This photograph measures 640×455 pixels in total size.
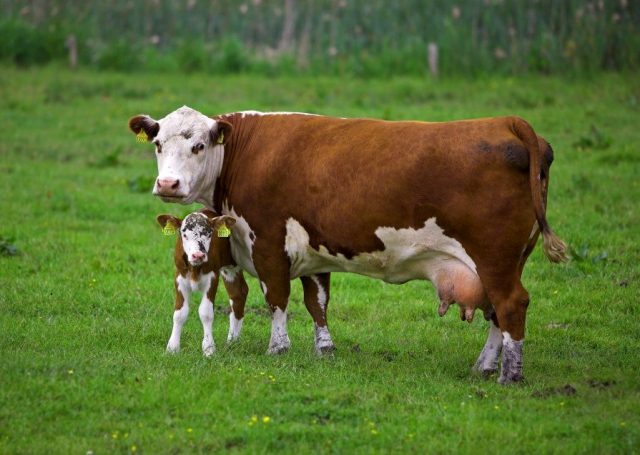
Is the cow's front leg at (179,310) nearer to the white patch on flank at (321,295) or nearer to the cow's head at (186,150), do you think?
the cow's head at (186,150)

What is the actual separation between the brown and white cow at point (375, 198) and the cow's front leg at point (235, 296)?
0.20 meters

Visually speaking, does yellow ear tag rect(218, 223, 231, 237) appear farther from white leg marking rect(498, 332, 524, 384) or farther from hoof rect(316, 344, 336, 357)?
white leg marking rect(498, 332, 524, 384)

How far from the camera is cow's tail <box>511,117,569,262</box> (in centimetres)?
797

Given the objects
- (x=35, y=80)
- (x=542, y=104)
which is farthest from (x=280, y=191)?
(x=35, y=80)

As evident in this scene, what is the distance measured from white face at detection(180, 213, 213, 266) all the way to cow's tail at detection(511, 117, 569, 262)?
251 centimetres

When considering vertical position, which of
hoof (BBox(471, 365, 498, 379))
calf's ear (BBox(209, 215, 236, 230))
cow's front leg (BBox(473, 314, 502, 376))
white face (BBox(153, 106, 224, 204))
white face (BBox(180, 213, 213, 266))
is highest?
white face (BBox(153, 106, 224, 204))

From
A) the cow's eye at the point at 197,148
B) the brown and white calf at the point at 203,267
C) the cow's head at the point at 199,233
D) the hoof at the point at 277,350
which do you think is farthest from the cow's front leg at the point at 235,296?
the cow's eye at the point at 197,148

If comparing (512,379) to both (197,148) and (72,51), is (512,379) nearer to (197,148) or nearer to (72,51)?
(197,148)

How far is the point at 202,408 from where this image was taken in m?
7.50

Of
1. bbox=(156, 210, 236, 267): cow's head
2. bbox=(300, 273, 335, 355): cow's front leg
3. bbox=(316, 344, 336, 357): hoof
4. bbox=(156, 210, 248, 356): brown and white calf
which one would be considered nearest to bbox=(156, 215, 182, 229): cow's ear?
bbox=(156, 210, 248, 356): brown and white calf

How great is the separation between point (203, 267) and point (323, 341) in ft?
3.81

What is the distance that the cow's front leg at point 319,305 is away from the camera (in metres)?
9.38

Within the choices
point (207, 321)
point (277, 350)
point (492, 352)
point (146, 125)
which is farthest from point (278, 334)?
point (146, 125)

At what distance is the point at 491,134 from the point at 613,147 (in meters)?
8.30
